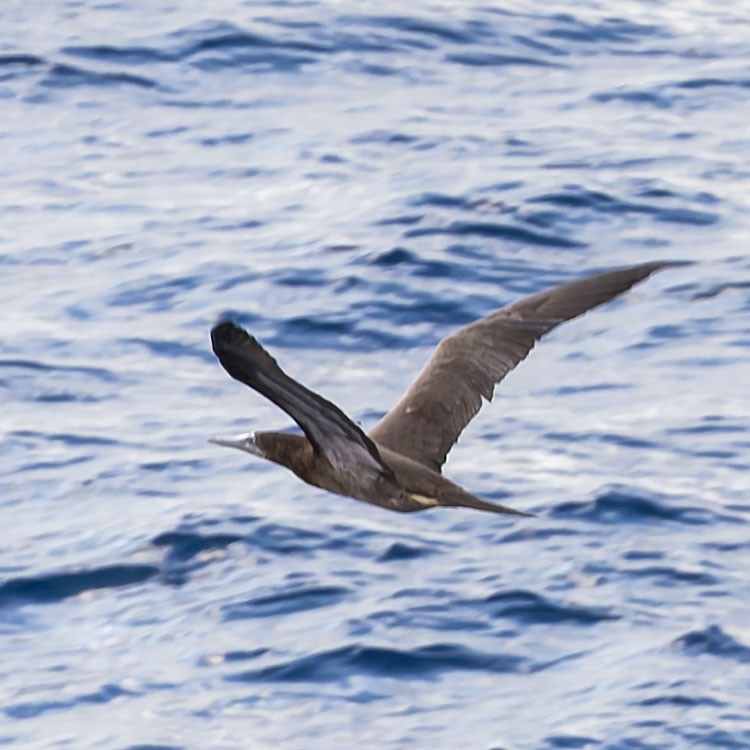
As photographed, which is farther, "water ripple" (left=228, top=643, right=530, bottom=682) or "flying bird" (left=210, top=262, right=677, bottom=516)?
"water ripple" (left=228, top=643, right=530, bottom=682)

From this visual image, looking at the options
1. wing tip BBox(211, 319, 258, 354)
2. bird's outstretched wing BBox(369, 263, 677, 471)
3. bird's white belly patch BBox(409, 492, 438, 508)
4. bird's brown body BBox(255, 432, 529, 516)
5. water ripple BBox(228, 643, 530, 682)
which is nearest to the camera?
wing tip BBox(211, 319, 258, 354)

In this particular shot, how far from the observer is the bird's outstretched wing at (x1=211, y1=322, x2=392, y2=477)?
7609 mm

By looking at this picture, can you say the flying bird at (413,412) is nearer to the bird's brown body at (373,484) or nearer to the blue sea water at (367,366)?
the bird's brown body at (373,484)

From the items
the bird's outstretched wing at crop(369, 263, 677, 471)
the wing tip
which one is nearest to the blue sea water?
the bird's outstretched wing at crop(369, 263, 677, 471)

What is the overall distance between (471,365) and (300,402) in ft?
7.35

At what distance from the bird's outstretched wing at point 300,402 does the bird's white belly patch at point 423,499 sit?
0.49 feet

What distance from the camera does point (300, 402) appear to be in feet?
26.2

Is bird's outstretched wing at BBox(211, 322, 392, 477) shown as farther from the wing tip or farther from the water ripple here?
the water ripple

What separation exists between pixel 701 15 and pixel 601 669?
489 inches

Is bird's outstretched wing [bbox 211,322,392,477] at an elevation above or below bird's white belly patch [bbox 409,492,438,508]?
above

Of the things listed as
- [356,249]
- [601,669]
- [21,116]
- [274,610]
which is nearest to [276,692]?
[274,610]

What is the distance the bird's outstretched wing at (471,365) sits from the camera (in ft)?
32.1

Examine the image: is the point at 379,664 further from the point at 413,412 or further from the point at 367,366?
the point at 367,366

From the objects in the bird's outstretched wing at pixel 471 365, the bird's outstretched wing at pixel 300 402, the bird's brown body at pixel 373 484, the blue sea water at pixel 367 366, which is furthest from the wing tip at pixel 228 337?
the blue sea water at pixel 367 366
